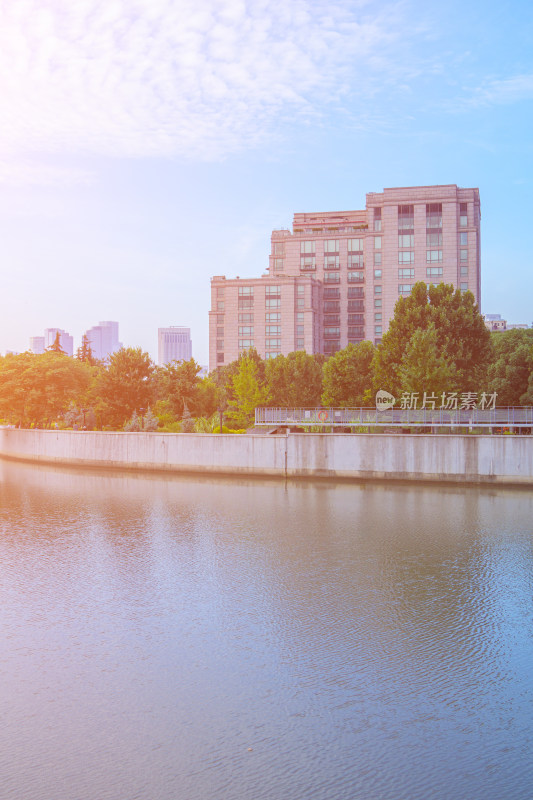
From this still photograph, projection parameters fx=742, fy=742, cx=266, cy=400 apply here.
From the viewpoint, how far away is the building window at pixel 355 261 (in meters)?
123

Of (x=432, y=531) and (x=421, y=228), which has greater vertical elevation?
(x=421, y=228)

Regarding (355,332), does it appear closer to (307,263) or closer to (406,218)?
(307,263)

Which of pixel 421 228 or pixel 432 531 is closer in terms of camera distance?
pixel 432 531

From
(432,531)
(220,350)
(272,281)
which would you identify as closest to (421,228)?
(272,281)

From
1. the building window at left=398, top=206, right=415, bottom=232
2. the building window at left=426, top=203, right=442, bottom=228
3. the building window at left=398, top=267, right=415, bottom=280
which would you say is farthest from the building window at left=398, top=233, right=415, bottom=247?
the building window at left=398, top=267, right=415, bottom=280

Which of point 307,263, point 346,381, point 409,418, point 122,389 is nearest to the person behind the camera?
point 409,418

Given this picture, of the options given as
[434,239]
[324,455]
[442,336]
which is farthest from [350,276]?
[324,455]

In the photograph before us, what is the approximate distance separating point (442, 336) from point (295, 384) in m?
22.0

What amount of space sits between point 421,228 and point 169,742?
107m

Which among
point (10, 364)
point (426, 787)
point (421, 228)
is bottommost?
point (426, 787)

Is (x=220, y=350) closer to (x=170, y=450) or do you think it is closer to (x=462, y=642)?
(x=170, y=450)

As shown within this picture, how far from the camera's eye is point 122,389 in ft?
241

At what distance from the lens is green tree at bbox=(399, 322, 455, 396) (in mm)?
55903

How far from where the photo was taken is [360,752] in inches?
504
